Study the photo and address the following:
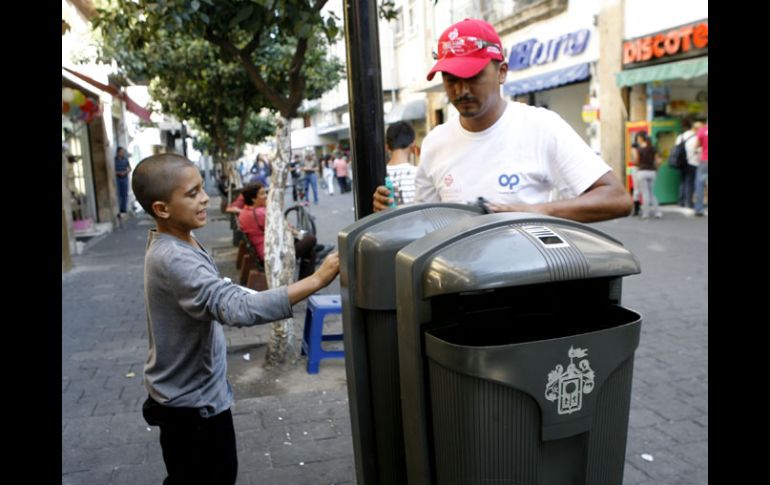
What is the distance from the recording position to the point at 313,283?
224 cm

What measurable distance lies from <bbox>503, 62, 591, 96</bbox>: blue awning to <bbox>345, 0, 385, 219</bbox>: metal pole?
46.1ft

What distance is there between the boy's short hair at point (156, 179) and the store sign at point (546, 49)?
14966mm

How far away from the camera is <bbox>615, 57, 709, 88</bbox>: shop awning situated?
11797mm

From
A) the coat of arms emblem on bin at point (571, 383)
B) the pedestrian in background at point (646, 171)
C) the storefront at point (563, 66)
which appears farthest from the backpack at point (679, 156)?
the coat of arms emblem on bin at point (571, 383)

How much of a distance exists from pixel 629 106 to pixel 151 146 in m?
24.6

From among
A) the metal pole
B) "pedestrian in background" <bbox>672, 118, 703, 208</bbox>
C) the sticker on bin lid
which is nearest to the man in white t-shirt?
the metal pole

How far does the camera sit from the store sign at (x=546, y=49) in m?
15.8

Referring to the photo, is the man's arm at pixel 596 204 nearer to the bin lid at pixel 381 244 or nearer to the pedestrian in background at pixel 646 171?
the bin lid at pixel 381 244

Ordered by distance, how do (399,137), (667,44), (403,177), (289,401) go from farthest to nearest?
(667,44) < (399,137) < (403,177) < (289,401)

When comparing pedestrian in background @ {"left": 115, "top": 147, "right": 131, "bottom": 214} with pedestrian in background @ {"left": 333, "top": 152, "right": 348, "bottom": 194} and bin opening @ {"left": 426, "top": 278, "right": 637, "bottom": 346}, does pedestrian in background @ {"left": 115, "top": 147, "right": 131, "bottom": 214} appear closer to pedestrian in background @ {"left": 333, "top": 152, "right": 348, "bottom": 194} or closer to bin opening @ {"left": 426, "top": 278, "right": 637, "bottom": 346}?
pedestrian in background @ {"left": 333, "top": 152, "right": 348, "bottom": 194}

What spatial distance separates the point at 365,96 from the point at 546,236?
1.35m

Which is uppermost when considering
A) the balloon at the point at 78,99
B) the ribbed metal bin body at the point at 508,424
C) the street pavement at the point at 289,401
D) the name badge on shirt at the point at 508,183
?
the balloon at the point at 78,99

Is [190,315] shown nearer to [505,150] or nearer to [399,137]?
[505,150]

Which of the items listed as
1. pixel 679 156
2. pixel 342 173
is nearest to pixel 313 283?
pixel 679 156
